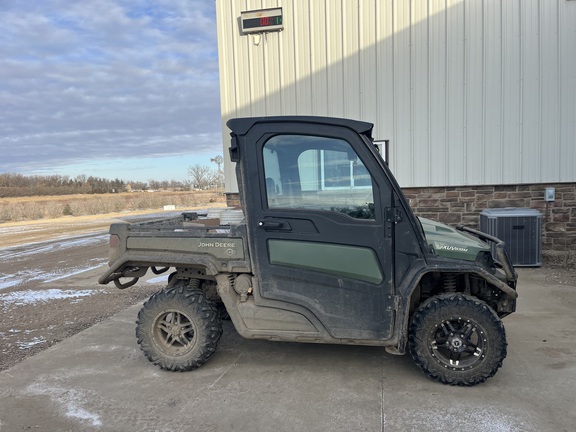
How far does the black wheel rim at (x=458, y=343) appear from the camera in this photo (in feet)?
11.1

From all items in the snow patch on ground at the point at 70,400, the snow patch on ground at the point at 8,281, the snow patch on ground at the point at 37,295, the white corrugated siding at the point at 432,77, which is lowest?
the snow patch on ground at the point at 8,281

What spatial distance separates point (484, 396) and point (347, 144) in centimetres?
222

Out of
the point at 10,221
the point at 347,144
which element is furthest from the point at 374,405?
the point at 10,221

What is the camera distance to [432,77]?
8562 mm

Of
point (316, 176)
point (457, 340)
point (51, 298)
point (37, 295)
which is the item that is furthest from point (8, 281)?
point (457, 340)

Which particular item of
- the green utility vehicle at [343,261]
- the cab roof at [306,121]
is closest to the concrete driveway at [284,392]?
the green utility vehicle at [343,261]

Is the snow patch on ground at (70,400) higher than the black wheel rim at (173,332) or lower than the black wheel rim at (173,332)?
lower

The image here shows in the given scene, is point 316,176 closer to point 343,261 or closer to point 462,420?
point 343,261

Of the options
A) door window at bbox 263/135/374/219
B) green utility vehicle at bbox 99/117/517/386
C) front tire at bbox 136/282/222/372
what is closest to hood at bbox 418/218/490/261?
green utility vehicle at bbox 99/117/517/386

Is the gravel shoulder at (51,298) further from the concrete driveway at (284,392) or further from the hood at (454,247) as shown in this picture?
the hood at (454,247)

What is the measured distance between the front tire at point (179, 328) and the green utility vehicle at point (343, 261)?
316 millimetres

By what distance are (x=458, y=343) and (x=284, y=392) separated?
145 centimetres

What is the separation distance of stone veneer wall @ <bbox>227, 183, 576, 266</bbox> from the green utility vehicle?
513cm

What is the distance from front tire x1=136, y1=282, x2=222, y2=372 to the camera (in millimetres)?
3832
